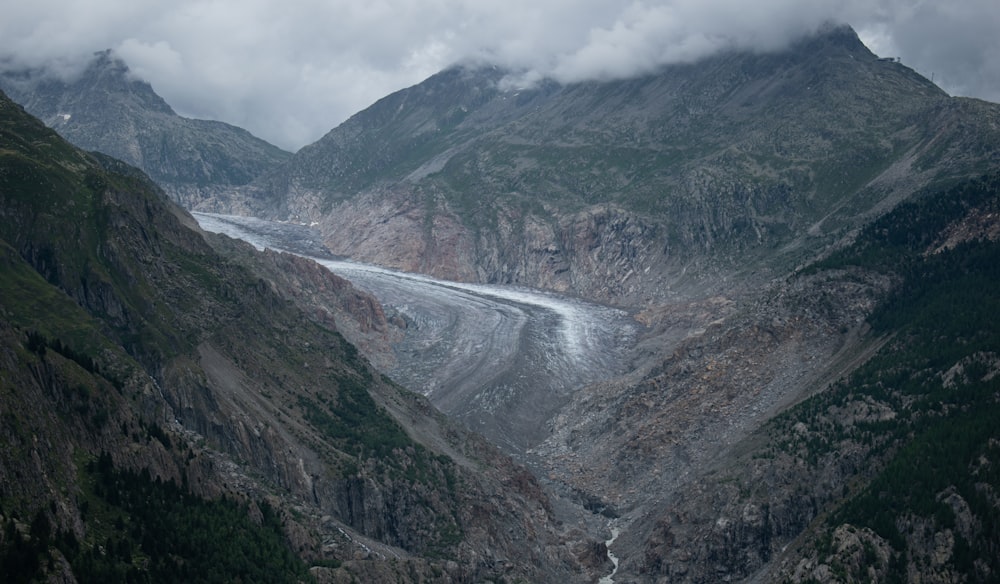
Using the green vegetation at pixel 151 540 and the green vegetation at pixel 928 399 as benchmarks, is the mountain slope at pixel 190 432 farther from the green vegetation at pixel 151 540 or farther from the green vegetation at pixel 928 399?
the green vegetation at pixel 928 399

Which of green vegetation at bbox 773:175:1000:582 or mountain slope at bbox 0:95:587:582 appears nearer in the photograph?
mountain slope at bbox 0:95:587:582

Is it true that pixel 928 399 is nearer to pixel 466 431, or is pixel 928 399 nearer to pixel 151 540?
pixel 466 431

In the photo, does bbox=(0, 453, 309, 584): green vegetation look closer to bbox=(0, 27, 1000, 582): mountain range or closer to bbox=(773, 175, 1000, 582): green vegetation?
bbox=(0, 27, 1000, 582): mountain range

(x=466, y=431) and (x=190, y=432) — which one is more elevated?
(x=190, y=432)

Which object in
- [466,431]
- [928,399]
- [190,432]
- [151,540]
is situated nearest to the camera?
[151,540]

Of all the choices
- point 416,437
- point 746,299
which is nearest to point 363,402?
point 416,437

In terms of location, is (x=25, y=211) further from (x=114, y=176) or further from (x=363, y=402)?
(x=363, y=402)

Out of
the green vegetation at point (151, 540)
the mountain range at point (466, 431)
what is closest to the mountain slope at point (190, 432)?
the green vegetation at point (151, 540)

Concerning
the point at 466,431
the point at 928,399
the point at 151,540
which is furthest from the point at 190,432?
the point at 928,399

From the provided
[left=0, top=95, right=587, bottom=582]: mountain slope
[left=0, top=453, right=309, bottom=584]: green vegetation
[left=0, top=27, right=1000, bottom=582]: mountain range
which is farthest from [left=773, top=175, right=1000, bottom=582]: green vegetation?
[left=0, top=453, right=309, bottom=584]: green vegetation
